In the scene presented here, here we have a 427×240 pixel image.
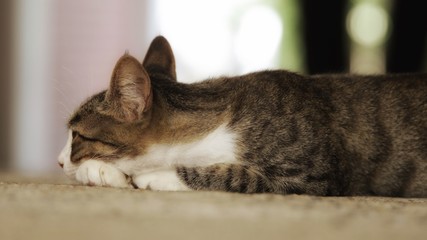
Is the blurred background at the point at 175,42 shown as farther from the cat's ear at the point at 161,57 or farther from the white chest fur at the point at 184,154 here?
the white chest fur at the point at 184,154

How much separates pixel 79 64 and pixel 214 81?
3442 millimetres

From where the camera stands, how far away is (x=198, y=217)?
3.56ft

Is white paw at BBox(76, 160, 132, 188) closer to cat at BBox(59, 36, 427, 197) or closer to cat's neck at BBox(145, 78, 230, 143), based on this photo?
cat at BBox(59, 36, 427, 197)

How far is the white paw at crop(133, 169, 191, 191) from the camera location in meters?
1.61

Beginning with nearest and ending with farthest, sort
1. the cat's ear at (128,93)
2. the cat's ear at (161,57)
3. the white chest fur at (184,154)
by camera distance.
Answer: the cat's ear at (128,93), the white chest fur at (184,154), the cat's ear at (161,57)

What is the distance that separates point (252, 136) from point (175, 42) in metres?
3.76

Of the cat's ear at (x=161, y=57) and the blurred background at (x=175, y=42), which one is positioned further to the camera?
the blurred background at (x=175, y=42)

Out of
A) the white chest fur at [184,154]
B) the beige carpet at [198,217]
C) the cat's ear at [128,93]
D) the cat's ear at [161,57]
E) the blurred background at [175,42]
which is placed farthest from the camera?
the blurred background at [175,42]

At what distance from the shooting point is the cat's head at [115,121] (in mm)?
1621

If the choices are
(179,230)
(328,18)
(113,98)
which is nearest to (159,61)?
(113,98)

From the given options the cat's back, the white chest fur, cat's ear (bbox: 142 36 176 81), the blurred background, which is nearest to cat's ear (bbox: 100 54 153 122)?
the white chest fur

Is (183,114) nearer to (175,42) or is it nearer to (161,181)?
(161,181)

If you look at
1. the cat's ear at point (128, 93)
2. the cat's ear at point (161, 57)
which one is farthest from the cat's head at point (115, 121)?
the cat's ear at point (161, 57)

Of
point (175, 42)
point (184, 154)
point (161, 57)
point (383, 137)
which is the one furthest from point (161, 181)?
point (175, 42)
